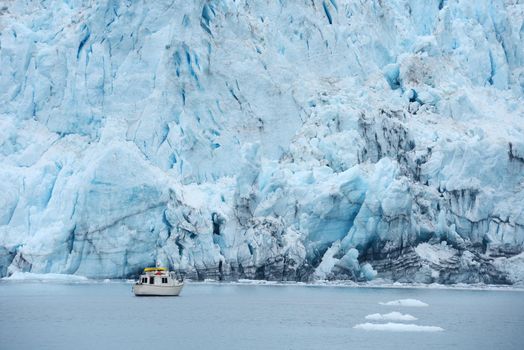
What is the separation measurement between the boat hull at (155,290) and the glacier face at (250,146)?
1420 millimetres

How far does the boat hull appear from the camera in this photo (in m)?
24.1

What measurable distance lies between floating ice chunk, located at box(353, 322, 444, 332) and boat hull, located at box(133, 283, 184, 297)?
8007 millimetres

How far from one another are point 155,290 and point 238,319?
6.19 metres

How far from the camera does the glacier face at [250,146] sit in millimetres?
25984

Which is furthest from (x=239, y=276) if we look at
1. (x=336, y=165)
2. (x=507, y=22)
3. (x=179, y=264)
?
(x=507, y=22)

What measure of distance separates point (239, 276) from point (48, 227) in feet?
19.0

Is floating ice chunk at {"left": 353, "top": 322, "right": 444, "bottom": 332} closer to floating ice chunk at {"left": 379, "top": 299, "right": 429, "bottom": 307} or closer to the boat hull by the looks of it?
floating ice chunk at {"left": 379, "top": 299, "right": 429, "bottom": 307}

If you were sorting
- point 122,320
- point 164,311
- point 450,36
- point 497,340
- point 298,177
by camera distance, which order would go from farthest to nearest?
point 450,36
point 298,177
point 164,311
point 122,320
point 497,340

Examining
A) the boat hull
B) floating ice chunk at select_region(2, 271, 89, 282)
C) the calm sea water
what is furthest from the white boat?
floating ice chunk at select_region(2, 271, 89, 282)

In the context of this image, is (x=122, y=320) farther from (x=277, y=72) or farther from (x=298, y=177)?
(x=277, y=72)

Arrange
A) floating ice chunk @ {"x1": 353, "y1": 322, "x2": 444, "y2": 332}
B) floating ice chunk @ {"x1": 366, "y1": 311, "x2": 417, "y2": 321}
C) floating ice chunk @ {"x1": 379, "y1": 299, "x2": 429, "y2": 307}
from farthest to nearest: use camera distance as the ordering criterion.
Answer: floating ice chunk @ {"x1": 379, "y1": 299, "x2": 429, "y2": 307}, floating ice chunk @ {"x1": 366, "y1": 311, "x2": 417, "y2": 321}, floating ice chunk @ {"x1": 353, "y1": 322, "x2": 444, "y2": 332}

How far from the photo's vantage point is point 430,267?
27250mm

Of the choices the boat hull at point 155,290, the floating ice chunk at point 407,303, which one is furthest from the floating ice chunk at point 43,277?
the floating ice chunk at point 407,303

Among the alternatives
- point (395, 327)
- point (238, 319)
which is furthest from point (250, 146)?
point (395, 327)
